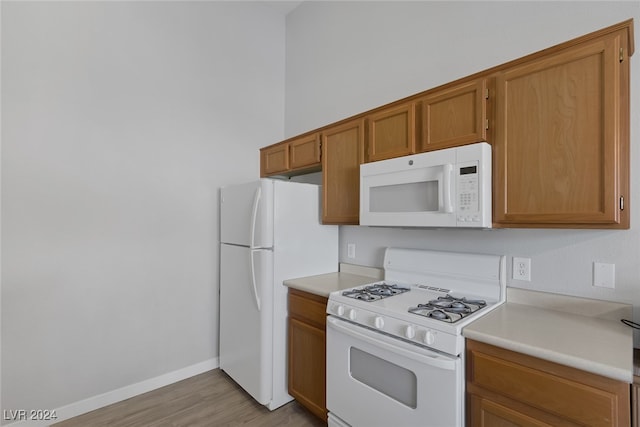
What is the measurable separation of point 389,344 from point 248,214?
1369mm

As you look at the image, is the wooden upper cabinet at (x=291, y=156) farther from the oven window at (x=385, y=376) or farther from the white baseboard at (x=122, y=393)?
the white baseboard at (x=122, y=393)

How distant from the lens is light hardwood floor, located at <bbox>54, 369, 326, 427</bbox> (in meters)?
2.03

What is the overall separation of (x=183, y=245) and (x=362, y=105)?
6.43 feet

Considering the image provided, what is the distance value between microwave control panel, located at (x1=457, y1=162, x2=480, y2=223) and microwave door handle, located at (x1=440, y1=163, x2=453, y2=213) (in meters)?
0.04

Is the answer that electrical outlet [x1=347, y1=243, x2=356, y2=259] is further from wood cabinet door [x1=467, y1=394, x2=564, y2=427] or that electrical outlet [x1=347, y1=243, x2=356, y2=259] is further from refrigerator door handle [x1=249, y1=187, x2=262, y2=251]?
wood cabinet door [x1=467, y1=394, x2=564, y2=427]

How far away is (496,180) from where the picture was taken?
145 centimetres

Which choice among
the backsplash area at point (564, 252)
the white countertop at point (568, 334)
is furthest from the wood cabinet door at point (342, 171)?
the white countertop at point (568, 334)

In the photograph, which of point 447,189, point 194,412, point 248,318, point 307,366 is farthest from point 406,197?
point 194,412

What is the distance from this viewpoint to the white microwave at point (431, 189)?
1.43 metres

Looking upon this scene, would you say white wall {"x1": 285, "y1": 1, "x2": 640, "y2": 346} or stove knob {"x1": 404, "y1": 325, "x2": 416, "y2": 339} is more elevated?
white wall {"x1": 285, "y1": 1, "x2": 640, "y2": 346}

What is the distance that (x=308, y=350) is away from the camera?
2.04 m

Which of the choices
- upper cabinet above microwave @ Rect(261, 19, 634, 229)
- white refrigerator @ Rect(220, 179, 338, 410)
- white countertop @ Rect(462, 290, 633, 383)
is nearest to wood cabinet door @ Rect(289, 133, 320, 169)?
white refrigerator @ Rect(220, 179, 338, 410)

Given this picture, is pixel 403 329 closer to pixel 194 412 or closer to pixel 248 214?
pixel 248 214

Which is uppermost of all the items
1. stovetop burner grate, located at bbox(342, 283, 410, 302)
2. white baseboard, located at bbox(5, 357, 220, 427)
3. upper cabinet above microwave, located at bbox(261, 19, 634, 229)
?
upper cabinet above microwave, located at bbox(261, 19, 634, 229)
